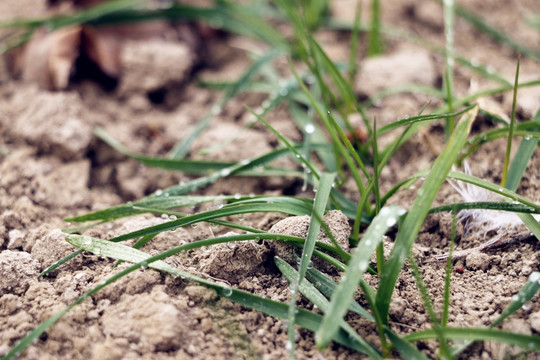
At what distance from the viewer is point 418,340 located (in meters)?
0.86

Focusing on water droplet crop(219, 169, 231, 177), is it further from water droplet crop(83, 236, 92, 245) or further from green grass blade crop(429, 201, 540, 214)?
green grass blade crop(429, 201, 540, 214)

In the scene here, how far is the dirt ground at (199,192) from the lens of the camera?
888 millimetres

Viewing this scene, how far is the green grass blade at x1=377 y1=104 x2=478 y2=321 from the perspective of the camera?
84cm

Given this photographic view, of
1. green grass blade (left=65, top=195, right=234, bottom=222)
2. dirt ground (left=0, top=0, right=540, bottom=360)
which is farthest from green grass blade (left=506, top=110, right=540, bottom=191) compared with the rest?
green grass blade (left=65, top=195, right=234, bottom=222)

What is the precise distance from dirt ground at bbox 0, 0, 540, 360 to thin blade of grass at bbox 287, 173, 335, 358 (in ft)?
0.19

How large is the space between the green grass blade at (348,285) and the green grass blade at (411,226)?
0.04 meters

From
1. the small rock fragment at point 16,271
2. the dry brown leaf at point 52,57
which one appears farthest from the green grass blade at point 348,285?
the dry brown leaf at point 52,57

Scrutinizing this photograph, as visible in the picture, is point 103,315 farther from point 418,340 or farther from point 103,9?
point 103,9

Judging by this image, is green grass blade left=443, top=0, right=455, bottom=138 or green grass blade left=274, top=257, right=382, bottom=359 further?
green grass blade left=443, top=0, right=455, bottom=138

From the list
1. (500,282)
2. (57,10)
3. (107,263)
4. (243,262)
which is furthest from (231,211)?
(57,10)

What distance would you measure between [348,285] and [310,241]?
18 cm

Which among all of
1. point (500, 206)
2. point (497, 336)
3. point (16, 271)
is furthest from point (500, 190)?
point (16, 271)

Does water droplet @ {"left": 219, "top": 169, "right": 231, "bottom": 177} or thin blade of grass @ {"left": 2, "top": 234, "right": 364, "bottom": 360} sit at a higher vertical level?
water droplet @ {"left": 219, "top": 169, "right": 231, "bottom": 177}

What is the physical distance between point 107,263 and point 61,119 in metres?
0.64
